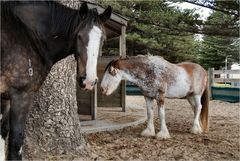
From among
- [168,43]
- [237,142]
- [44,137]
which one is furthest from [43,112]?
[168,43]

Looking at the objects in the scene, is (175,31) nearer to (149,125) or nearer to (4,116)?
(149,125)

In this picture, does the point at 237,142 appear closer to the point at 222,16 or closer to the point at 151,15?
the point at 222,16

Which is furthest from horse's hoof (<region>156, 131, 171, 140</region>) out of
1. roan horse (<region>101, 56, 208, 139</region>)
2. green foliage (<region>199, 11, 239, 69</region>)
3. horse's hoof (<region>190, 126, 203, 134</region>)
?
green foliage (<region>199, 11, 239, 69</region>)

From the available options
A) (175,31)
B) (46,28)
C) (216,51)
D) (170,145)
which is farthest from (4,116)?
(216,51)

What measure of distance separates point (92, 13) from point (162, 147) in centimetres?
249

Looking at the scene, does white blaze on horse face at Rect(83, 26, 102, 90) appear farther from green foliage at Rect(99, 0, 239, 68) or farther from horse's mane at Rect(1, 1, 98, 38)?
green foliage at Rect(99, 0, 239, 68)

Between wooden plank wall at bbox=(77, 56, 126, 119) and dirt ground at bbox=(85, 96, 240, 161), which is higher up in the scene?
wooden plank wall at bbox=(77, 56, 126, 119)

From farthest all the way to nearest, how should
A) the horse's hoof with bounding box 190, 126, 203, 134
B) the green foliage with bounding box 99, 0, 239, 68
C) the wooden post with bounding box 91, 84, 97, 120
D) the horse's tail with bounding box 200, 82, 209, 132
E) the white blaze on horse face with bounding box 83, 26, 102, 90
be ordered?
the green foliage with bounding box 99, 0, 239, 68
the wooden post with bounding box 91, 84, 97, 120
the horse's tail with bounding box 200, 82, 209, 132
the horse's hoof with bounding box 190, 126, 203, 134
the white blaze on horse face with bounding box 83, 26, 102, 90

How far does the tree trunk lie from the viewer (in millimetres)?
4064

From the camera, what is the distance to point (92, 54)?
2.77 m

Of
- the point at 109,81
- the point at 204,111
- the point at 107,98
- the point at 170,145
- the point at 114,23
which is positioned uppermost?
the point at 114,23

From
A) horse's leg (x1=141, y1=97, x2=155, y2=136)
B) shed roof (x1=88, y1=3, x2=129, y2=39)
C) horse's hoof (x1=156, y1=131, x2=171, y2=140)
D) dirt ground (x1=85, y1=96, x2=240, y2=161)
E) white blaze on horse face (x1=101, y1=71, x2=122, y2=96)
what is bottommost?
dirt ground (x1=85, y1=96, x2=240, y2=161)

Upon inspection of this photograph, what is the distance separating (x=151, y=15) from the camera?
10562 millimetres

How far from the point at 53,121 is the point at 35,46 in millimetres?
1407
